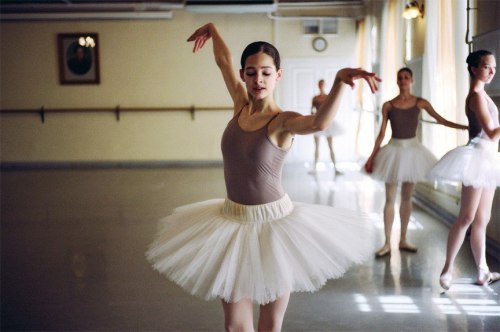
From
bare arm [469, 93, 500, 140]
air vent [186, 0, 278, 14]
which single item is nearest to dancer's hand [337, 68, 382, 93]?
bare arm [469, 93, 500, 140]

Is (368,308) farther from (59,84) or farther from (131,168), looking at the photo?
(59,84)

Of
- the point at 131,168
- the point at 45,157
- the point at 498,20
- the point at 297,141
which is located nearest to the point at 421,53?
the point at 498,20

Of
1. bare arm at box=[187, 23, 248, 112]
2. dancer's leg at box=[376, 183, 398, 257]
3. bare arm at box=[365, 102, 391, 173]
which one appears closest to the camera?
bare arm at box=[187, 23, 248, 112]

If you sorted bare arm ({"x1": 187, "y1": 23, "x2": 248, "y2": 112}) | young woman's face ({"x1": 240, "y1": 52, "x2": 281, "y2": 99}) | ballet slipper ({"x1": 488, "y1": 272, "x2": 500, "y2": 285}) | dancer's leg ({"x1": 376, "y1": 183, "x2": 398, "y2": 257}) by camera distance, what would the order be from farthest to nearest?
dancer's leg ({"x1": 376, "y1": 183, "x2": 398, "y2": 257}) < ballet slipper ({"x1": 488, "y1": 272, "x2": 500, "y2": 285}) < bare arm ({"x1": 187, "y1": 23, "x2": 248, "y2": 112}) < young woman's face ({"x1": 240, "y1": 52, "x2": 281, "y2": 99})

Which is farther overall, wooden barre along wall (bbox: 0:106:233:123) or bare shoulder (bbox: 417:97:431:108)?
wooden barre along wall (bbox: 0:106:233:123)

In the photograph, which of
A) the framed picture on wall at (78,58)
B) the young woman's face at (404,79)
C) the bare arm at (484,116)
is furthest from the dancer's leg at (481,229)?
the framed picture on wall at (78,58)

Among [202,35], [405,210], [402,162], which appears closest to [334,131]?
[405,210]

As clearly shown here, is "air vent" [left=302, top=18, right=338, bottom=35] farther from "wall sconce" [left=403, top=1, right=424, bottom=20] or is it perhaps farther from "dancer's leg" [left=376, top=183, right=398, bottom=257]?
"dancer's leg" [left=376, top=183, right=398, bottom=257]

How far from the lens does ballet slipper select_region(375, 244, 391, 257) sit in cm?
A: 441

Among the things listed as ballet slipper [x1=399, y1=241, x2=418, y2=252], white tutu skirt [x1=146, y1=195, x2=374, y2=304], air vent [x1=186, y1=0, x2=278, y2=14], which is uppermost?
air vent [x1=186, y1=0, x2=278, y2=14]

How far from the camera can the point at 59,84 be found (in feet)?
36.6

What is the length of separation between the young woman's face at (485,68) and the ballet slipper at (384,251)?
166 cm

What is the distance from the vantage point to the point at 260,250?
1928 millimetres

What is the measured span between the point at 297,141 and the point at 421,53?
4380mm
